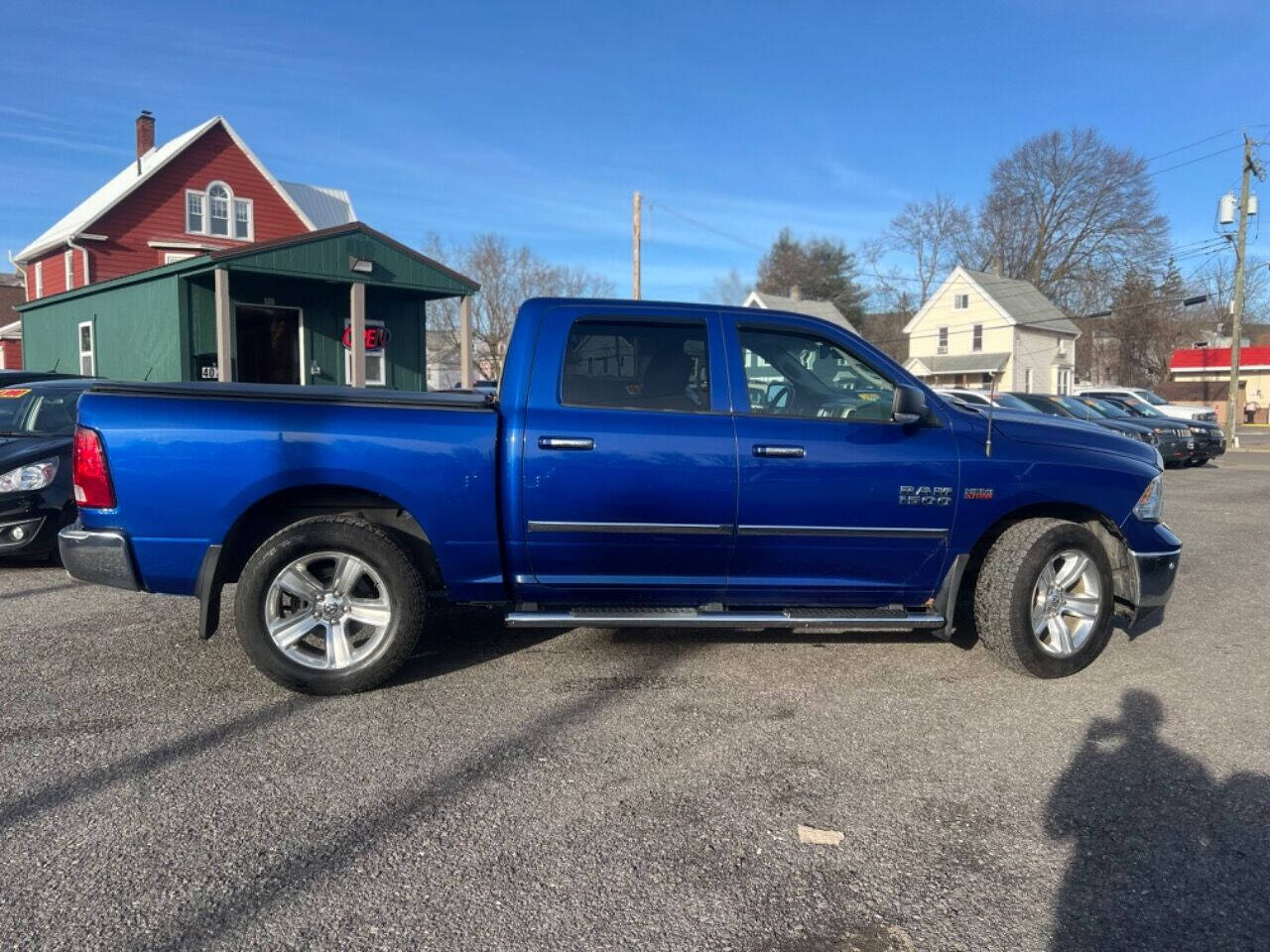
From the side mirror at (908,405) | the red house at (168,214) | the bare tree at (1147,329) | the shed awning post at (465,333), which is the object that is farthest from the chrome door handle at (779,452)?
the bare tree at (1147,329)

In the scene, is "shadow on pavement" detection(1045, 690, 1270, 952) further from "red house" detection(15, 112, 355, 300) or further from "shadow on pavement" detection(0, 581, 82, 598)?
"red house" detection(15, 112, 355, 300)

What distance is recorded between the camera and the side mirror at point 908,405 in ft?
14.5

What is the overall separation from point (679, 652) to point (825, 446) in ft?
4.81

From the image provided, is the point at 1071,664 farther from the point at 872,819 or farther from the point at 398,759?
the point at 398,759

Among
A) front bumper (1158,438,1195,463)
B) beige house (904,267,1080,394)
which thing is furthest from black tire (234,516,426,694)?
beige house (904,267,1080,394)

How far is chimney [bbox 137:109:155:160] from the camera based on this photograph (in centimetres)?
3102

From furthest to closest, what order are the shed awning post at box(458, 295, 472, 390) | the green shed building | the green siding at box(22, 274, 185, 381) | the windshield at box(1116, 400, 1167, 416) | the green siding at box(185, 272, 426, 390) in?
the windshield at box(1116, 400, 1167, 416)
the shed awning post at box(458, 295, 472, 390)
the green siding at box(185, 272, 426, 390)
the green siding at box(22, 274, 185, 381)
the green shed building

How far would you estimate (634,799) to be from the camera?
3363 mm

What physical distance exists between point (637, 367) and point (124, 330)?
58.2ft

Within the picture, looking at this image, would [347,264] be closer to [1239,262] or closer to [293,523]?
[293,523]

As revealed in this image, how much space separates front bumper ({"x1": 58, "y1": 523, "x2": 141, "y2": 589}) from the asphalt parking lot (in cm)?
56

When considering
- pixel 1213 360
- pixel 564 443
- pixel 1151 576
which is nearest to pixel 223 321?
pixel 564 443

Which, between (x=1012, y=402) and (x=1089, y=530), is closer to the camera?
(x=1089, y=530)

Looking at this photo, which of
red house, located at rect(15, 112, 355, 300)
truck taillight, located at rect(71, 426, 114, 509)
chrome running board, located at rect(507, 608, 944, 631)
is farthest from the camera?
red house, located at rect(15, 112, 355, 300)
